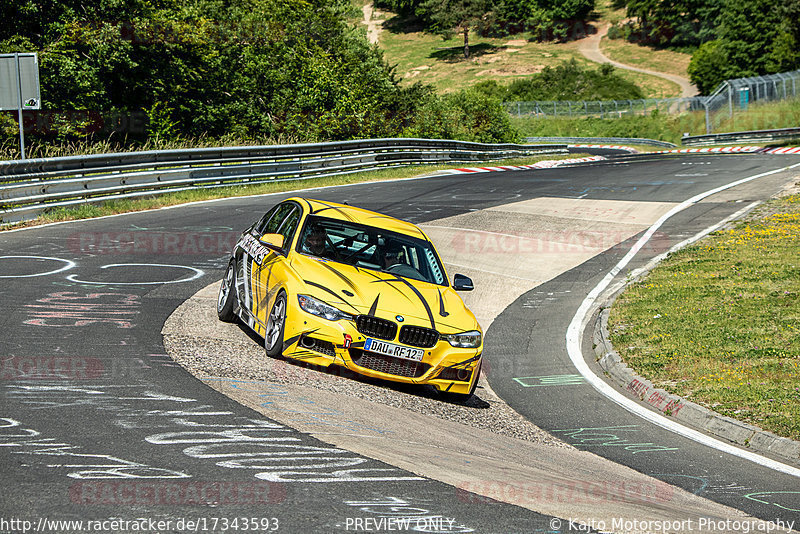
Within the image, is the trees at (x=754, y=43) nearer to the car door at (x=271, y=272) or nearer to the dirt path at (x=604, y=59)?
→ the dirt path at (x=604, y=59)

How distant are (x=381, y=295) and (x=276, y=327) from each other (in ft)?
3.72

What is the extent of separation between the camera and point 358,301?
855 centimetres

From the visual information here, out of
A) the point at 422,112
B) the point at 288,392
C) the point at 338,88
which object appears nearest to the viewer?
the point at 288,392

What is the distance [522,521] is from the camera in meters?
5.11

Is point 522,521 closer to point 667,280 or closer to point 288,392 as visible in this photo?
point 288,392

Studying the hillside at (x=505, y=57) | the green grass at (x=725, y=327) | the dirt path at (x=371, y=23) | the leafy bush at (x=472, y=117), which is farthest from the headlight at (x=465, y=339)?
the dirt path at (x=371, y=23)

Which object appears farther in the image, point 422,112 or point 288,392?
point 422,112

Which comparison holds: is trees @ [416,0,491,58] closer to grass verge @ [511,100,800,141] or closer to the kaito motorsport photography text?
grass verge @ [511,100,800,141]

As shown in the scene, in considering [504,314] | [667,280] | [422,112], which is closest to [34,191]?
[504,314]

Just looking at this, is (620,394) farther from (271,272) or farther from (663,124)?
(663,124)

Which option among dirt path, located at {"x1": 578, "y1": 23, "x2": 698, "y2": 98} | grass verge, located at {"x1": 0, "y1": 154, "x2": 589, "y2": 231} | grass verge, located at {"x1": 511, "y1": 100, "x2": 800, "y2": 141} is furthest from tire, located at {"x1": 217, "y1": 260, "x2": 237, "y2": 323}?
dirt path, located at {"x1": 578, "y1": 23, "x2": 698, "y2": 98}

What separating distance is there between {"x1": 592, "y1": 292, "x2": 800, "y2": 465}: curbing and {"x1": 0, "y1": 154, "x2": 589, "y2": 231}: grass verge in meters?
12.1

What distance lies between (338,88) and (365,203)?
20.7 m

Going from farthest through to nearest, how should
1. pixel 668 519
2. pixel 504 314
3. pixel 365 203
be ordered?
1. pixel 365 203
2. pixel 504 314
3. pixel 668 519
